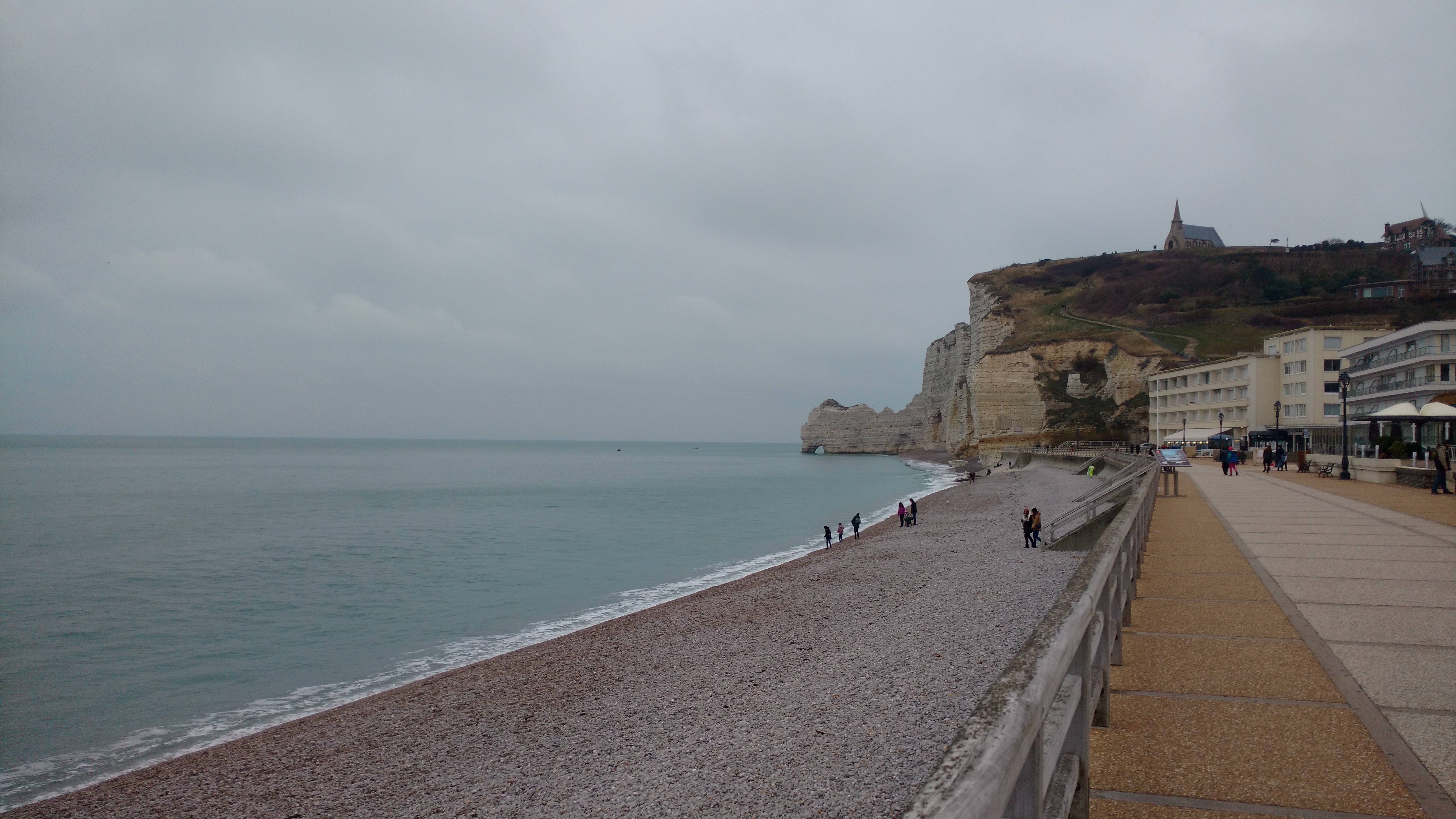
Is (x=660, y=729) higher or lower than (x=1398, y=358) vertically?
lower

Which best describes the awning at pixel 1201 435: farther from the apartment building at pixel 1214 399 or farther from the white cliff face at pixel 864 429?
the white cliff face at pixel 864 429

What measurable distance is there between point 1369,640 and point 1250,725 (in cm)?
257

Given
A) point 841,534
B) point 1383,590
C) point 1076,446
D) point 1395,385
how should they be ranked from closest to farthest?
point 1383,590 → point 841,534 → point 1395,385 → point 1076,446

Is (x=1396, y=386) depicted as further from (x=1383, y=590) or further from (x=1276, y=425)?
(x=1383, y=590)

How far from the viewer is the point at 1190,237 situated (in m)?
138

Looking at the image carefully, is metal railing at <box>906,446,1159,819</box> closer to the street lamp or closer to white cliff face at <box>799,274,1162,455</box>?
the street lamp

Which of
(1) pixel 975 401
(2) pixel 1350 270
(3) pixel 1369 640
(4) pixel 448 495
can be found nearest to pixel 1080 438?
(1) pixel 975 401

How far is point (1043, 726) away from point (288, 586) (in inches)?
1099

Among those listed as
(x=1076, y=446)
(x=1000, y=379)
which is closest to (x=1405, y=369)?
(x=1076, y=446)

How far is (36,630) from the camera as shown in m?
18.8

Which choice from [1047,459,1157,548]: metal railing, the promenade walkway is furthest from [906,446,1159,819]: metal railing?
[1047,459,1157,548]: metal railing

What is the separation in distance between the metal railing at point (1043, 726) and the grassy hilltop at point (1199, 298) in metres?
77.9

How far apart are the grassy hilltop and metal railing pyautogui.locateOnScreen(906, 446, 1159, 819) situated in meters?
77.9

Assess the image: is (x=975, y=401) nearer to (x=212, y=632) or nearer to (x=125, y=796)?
(x=212, y=632)
